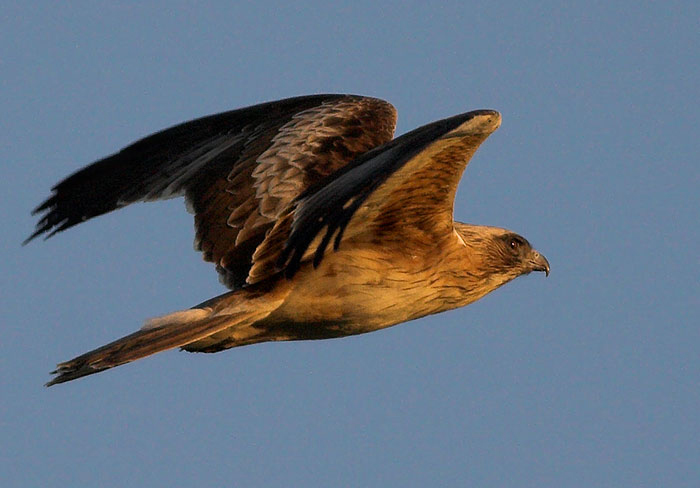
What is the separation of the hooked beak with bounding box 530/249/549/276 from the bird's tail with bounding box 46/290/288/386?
86.1 inches

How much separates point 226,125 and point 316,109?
71 cm

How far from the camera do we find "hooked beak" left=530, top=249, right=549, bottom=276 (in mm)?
10281

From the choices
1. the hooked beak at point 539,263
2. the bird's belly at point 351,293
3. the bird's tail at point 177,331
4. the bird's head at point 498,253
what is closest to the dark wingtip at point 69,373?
the bird's tail at point 177,331

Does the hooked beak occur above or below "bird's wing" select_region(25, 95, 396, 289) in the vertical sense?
below

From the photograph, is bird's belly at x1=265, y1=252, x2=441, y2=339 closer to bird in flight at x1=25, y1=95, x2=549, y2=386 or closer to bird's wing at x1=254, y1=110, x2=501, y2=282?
bird in flight at x1=25, y1=95, x2=549, y2=386

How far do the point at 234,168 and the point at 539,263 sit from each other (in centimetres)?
244

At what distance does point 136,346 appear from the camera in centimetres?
869

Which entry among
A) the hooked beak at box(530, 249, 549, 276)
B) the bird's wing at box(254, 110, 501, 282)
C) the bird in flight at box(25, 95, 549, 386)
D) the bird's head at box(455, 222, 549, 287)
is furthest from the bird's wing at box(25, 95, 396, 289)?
the hooked beak at box(530, 249, 549, 276)

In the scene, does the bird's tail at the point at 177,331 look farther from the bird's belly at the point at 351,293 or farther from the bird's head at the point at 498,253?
the bird's head at the point at 498,253

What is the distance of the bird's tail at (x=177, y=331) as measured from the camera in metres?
8.61

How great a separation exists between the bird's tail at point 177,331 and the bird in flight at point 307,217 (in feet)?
0.04


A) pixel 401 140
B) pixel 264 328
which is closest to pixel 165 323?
pixel 264 328

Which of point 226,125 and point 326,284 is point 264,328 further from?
point 226,125

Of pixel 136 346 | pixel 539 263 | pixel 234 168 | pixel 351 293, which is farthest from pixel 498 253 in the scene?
pixel 136 346
